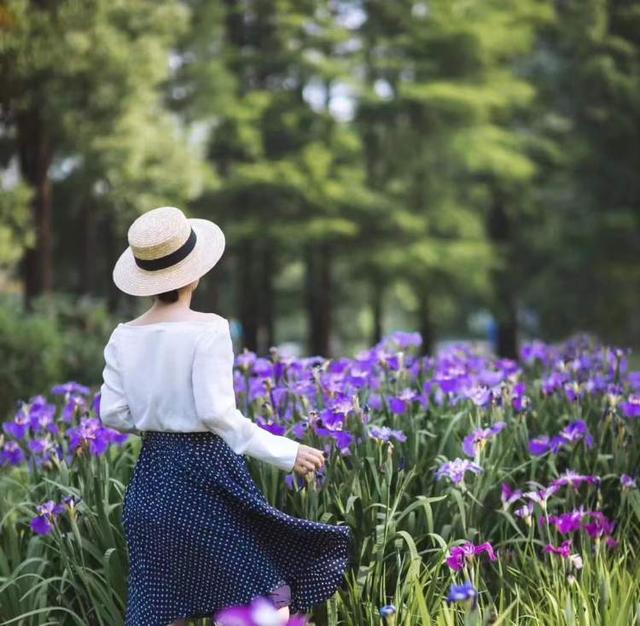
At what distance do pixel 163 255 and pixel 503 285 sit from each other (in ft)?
50.9

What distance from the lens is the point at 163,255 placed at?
2.77m

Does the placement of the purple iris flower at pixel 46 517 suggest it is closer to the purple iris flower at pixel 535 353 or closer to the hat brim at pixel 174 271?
the hat brim at pixel 174 271

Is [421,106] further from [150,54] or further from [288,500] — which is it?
[288,500]

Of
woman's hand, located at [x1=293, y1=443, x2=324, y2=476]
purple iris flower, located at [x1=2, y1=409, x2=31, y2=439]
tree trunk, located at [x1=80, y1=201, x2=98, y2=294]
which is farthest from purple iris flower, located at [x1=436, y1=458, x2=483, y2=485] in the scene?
tree trunk, located at [x1=80, y1=201, x2=98, y2=294]

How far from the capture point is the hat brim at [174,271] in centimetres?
275

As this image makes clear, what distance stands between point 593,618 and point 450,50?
13696 mm

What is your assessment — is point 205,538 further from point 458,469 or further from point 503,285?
point 503,285

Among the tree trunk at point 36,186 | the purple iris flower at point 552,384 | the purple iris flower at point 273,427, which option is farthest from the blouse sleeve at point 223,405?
the tree trunk at point 36,186

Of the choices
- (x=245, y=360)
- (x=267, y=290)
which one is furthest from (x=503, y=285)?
(x=245, y=360)

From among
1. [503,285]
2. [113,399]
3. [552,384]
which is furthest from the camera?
[503,285]

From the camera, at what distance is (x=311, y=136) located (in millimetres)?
14891

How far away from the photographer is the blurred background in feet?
37.0

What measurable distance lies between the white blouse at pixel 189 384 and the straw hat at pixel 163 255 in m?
0.12

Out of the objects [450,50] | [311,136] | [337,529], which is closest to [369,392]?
[337,529]
